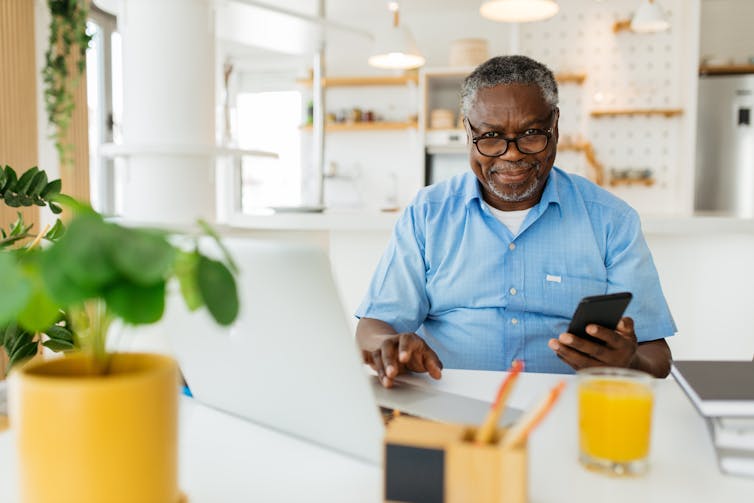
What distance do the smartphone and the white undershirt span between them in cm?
54

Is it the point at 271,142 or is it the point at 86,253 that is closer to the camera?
the point at 86,253

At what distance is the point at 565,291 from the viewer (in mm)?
1572

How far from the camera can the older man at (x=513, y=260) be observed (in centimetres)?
155

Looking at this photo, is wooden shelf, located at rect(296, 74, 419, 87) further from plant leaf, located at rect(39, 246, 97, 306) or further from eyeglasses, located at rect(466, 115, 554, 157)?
plant leaf, located at rect(39, 246, 97, 306)

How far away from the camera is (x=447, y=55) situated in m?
6.04

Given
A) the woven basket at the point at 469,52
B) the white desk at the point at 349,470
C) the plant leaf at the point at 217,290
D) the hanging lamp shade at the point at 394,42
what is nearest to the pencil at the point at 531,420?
the white desk at the point at 349,470

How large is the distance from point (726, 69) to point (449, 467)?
547 cm

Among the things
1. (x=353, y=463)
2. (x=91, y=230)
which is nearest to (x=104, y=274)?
(x=91, y=230)

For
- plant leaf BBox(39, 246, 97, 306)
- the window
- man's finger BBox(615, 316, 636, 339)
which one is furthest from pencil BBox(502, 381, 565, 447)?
the window

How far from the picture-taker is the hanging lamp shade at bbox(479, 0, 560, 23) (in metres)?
3.07

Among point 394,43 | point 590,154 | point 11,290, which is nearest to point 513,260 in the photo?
point 11,290

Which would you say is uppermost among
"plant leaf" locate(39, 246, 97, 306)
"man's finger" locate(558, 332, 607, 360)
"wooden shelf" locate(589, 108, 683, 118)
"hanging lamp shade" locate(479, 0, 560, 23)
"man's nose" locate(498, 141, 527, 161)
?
"hanging lamp shade" locate(479, 0, 560, 23)

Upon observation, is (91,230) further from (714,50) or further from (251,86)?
(251,86)

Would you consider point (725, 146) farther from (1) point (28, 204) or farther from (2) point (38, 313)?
(2) point (38, 313)
